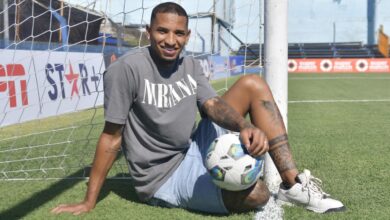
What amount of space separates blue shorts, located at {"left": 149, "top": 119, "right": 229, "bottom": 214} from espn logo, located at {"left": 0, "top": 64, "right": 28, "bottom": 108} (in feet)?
11.2

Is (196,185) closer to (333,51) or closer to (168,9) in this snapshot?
(168,9)

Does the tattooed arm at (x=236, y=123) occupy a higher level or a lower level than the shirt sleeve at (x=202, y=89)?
lower

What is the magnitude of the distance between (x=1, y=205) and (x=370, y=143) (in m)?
3.52

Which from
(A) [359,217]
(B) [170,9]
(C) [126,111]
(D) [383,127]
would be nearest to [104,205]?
(C) [126,111]

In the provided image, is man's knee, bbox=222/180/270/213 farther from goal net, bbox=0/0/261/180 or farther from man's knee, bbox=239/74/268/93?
goal net, bbox=0/0/261/180

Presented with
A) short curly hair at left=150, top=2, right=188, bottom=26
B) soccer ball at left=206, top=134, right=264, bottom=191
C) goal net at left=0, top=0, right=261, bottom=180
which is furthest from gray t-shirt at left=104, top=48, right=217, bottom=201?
goal net at left=0, top=0, right=261, bottom=180

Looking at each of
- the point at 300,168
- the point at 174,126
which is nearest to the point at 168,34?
the point at 174,126

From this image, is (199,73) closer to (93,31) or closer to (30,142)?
(93,31)

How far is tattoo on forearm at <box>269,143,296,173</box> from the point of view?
105 inches

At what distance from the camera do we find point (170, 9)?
260 centimetres

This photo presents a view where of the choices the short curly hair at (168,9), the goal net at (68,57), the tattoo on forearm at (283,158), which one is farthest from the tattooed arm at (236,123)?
the goal net at (68,57)

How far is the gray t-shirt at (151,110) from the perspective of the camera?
2613 millimetres

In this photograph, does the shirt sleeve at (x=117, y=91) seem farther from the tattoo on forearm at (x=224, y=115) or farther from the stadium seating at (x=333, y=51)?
the stadium seating at (x=333, y=51)

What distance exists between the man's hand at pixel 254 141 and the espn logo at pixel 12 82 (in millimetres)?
3921
